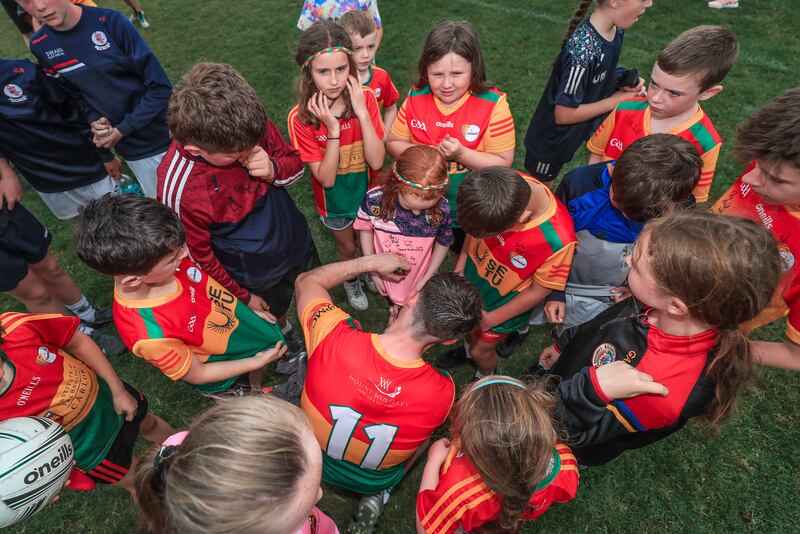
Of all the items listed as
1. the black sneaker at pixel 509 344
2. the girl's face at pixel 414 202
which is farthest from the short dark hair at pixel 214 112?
the black sneaker at pixel 509 344

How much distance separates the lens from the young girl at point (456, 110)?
2861 mm

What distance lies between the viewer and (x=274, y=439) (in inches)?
52.1

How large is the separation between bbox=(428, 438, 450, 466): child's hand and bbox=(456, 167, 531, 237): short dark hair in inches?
43.4

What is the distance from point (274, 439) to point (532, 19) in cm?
824

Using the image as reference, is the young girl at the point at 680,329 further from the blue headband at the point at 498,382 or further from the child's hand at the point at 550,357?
the child's hand at the point at 550,357

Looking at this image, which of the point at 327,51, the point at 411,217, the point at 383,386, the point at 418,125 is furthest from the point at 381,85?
the point at 383,386

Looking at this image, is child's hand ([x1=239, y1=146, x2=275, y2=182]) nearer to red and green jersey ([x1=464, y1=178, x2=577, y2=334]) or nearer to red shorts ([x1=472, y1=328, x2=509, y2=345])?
red and green jersey ([x1=464, y1=178, x2=577, y2=334])

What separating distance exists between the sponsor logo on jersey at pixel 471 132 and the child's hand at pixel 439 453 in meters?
2.01

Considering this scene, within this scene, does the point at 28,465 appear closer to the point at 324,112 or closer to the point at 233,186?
the point at 233,186

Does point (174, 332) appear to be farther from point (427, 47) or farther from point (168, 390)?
point (427, 47)

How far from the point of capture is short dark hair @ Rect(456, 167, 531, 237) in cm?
225

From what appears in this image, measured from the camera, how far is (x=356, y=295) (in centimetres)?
400

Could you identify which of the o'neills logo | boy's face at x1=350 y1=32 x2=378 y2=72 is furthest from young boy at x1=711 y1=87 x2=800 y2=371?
the o'neills logo

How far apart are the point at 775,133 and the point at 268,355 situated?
9.64ft
